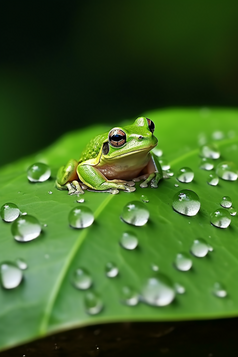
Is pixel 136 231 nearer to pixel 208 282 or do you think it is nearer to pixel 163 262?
pixel 163 262

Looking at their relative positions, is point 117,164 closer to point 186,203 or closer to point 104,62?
point 186,203

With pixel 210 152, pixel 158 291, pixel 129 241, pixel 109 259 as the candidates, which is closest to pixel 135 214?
pixel 129 241

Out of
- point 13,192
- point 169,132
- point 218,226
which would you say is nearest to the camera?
point 218,226

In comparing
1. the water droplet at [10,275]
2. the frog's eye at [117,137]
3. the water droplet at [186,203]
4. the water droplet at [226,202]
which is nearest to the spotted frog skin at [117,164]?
the frog's eye at [117,137]

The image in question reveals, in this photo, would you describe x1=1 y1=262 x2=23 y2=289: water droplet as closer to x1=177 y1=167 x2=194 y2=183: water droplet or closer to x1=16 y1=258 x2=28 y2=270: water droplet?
x1=16 y1=258 x2=28 y2=270: water droplet

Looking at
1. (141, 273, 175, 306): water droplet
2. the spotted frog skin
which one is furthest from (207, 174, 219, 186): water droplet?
(141, 273, 175, 306): water droplet

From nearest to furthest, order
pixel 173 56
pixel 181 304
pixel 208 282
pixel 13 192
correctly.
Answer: pixel 181 304
pixel 208 282
pixel 13 192
pixel 173 56

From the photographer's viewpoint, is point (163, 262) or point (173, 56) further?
point (173, 56)

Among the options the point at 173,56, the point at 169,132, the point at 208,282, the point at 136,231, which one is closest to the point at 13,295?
the point at 136,231
